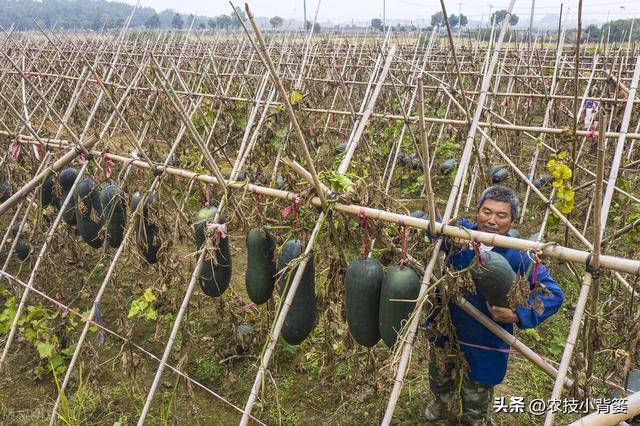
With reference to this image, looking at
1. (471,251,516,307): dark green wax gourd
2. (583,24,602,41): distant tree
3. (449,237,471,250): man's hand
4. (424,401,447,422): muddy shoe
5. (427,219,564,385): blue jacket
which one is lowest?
(424,401,447,422): muddy shoe

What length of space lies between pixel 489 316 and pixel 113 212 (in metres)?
2.84

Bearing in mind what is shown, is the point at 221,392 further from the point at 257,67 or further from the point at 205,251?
the point at 257,67

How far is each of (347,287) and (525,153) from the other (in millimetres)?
8893

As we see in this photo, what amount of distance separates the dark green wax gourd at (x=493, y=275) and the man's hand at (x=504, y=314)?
0.16 m

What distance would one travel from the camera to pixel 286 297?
266cm

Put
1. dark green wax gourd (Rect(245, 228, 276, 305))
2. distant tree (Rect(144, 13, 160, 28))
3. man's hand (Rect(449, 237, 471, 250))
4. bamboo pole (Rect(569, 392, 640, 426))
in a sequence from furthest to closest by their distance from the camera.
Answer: distant tree (Rect(144, 13, 160, 28))
dark green wax gourd (Rect(245, 228, 276, 305))
man's hand (Rect(449, 237, 471, 250))
bamboo pole (Rect(569, 392, 640, 426))

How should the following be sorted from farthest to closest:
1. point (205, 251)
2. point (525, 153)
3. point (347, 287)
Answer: point (525, 153)
point (205, 251)
point (347, 287)

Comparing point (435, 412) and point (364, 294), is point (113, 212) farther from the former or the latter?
point (435, 412)

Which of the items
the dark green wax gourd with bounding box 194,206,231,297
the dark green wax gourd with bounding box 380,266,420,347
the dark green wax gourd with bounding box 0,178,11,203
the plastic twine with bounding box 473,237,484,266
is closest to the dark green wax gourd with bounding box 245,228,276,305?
the dark green wax gourd with bounding box 194,206,231,297

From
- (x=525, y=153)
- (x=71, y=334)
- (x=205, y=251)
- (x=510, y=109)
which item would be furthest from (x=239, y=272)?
(x=510, y=109)

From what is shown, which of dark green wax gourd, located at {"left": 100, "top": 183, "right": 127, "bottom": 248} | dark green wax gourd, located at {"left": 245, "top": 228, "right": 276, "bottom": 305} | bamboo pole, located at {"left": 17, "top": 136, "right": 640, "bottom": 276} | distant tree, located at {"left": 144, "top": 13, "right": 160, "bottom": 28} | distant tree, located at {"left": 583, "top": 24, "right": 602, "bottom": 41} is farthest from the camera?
distant tree, located at {"left": 144, "top": 13, "right": 160, "bottom": 28}

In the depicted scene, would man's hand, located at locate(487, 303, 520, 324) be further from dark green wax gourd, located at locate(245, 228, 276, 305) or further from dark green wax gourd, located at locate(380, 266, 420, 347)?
dark green wax gourd, located at locate(245, 228, 276, 305)

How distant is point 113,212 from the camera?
3682 mm

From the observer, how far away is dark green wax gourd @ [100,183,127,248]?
354cm
